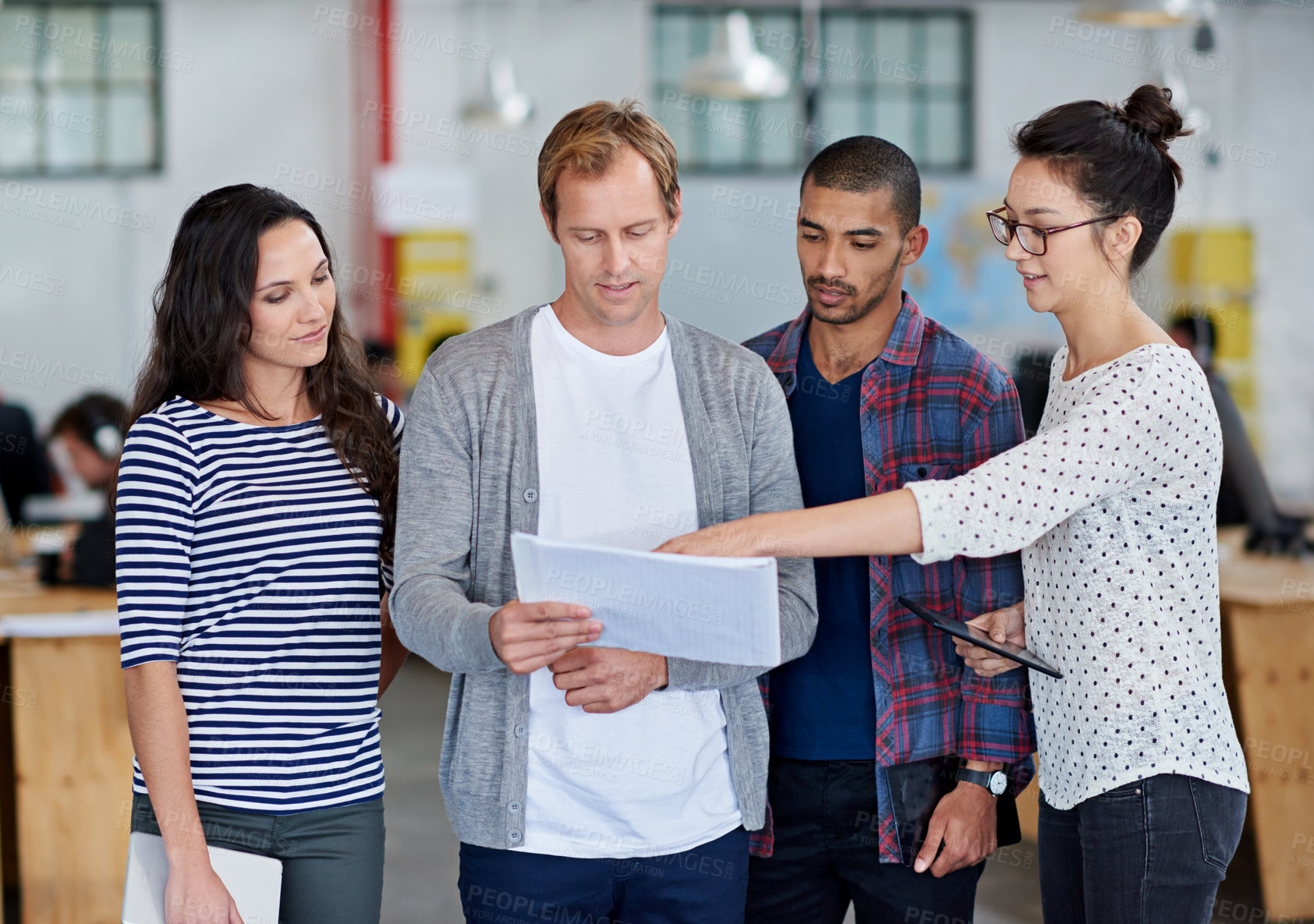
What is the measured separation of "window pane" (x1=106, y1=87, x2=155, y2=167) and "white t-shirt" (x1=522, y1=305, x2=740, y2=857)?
8.75 m

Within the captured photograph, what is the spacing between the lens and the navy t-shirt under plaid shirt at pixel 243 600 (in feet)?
5.00

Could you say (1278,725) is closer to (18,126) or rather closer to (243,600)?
(243,600)

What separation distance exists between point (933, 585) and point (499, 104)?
19.1 ft

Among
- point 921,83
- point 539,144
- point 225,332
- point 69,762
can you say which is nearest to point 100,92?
point 539,144

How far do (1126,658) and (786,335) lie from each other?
74 cm

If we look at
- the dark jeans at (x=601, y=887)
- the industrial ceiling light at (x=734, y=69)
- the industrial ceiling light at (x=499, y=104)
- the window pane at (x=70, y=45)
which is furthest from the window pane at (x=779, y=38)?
the dark jeans at (x=601, y=887)

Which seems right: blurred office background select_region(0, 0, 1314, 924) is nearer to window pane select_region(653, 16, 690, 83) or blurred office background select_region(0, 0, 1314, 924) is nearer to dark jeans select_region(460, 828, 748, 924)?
window pane select_region(653, 16, 690, 83)

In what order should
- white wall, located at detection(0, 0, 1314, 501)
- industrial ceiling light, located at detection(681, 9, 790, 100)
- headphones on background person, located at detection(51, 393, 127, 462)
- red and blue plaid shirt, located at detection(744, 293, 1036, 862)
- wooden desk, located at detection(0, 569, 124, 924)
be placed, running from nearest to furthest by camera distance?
red and blue plaid shirt, located at detection(744, 293, 1036, 862) → wooden desk, located at detection(0, 569, 124, 924) → headphones on background person, located at detection(51, 393, 127, 462) → industrial ceiling light, located at detection(681, 9, 790, 100) → white wall, located at detection(0, 0, 1314, 501)

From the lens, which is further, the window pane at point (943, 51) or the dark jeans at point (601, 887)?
the window pane at point (943, 51)

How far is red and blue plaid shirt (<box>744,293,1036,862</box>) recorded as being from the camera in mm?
1767

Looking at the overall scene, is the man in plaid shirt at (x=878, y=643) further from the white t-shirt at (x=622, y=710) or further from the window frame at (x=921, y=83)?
the window frame at (x=921, y=83)

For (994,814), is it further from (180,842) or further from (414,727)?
(414,727)

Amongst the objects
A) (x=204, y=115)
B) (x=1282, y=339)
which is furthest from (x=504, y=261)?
(x=1282, y=339)

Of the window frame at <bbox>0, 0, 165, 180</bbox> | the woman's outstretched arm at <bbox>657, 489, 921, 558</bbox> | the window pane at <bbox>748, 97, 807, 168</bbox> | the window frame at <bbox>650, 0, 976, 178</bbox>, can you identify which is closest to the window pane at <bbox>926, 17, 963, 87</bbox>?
the window frame at <bbox>650, 0, 976, 178</bbox>
